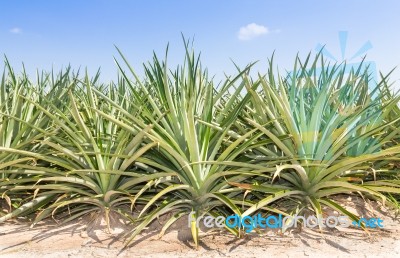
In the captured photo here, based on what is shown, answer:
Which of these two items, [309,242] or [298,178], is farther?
[298,178]

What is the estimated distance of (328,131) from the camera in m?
2.81

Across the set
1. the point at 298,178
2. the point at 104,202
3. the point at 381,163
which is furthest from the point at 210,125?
the point at 381,163

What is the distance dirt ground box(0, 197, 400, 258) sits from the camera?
2.27 meters

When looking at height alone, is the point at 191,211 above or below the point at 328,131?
below

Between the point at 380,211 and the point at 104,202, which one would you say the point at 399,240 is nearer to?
the point at 380,211

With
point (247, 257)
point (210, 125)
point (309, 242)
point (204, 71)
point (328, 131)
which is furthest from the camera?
point (204, 71)

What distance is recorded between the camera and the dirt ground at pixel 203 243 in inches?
89.2

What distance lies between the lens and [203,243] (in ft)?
7.81

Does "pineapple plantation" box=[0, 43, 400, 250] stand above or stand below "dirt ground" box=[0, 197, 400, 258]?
above

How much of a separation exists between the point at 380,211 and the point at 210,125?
1.24m

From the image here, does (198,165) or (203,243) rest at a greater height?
(198,165)

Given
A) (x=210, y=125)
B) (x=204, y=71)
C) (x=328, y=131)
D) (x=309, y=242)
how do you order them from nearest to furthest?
(x=309, y=242) → (x=210, y=125) → (x=328, y=131) → (x=204, y=71)

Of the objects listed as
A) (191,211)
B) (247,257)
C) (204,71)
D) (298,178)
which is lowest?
(247,257)

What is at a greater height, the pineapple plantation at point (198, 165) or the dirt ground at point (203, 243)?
the pineapple plantation at point (198, 165)
